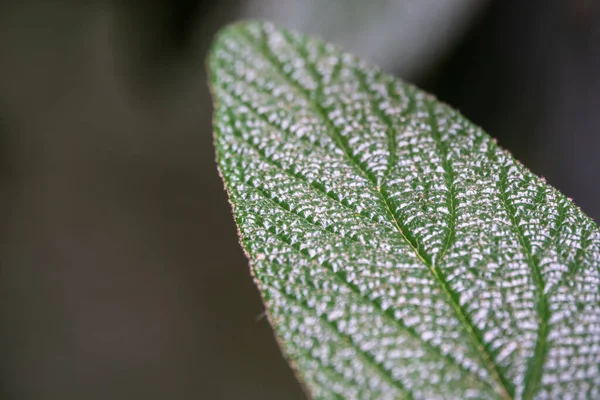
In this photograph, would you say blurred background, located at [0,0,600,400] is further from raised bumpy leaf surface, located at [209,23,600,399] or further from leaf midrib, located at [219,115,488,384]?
leaf midrib, located at [219,115,488,384]

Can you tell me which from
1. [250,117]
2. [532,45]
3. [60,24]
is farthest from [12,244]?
[532,45]

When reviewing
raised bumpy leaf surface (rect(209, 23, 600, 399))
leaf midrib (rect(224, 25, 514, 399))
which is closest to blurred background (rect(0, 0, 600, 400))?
leaf midrib (rect(224, 25, 514, 399))

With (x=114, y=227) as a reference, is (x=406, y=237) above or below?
below

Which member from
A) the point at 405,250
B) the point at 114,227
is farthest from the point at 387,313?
the point at 114,227

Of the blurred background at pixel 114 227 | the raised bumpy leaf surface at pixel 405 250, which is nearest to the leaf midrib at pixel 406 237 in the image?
the raised bumpy leaf surface at pixel 405 250

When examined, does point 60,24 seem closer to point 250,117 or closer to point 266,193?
point 250,117

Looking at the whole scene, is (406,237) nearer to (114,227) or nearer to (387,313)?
(387,313)

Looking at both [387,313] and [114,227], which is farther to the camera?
[114,227]
